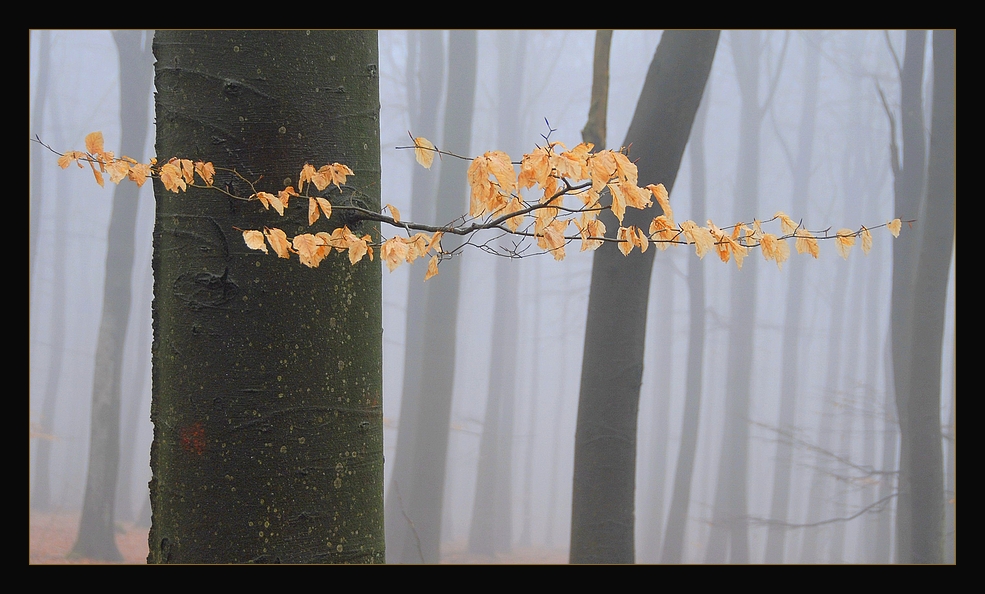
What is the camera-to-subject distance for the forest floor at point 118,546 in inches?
355

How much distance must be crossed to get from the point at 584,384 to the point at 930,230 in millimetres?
3497

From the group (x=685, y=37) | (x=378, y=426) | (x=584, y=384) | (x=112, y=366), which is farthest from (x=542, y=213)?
(x=112, y=366)

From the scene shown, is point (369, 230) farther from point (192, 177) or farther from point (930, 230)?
point (930, 230)

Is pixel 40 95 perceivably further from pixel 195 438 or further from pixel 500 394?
pixel 195 438

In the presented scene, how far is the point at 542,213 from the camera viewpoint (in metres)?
1.21

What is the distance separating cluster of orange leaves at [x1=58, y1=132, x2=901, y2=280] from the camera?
3.50ft

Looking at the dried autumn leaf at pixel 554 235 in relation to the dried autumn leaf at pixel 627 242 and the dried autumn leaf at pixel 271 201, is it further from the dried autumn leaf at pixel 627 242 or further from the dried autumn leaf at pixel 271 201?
the dried autumn leaf at pixel 271 201

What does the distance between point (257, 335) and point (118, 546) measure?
10.4 m

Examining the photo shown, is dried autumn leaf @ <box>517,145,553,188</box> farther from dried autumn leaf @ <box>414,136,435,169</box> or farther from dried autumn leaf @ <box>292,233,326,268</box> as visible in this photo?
dried autumn leaf @ <box>292,233,326,268</box>

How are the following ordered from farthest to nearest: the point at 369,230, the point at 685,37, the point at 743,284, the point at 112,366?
1. the point at 743,284
2. the point at 112,366
3. the point at 685,37
4. the point at 369,230

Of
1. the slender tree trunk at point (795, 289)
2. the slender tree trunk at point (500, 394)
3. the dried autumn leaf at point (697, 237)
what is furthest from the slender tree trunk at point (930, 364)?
the slender tree trunk at point (795, 289)

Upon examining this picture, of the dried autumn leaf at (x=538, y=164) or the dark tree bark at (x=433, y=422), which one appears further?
the dark tree bark at (x=433, y=422)

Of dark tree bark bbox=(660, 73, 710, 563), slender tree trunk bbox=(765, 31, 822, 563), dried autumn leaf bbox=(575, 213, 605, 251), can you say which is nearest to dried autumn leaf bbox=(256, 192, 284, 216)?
dried autumn leaf bbox=(575, 213, 605, 251)

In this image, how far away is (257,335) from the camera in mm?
1345
